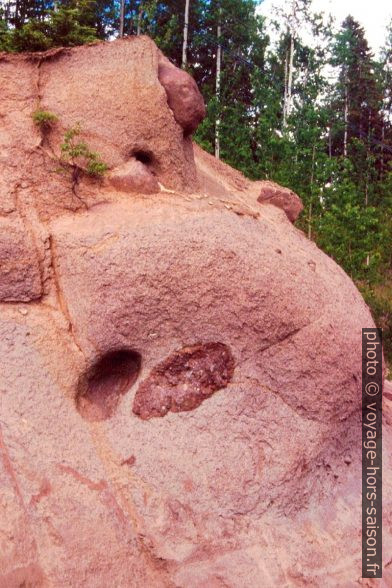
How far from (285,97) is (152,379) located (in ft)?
54.8

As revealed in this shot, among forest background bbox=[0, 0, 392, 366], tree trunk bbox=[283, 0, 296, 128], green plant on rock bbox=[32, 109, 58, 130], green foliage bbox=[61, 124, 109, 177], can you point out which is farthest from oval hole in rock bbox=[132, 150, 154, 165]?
tree trunk bbox=[283, 0, 296, 128]

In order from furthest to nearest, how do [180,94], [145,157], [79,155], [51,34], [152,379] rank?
[51,34]
[180,94]
[145,157]
[79,155]
[152,379]

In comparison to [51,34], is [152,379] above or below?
below

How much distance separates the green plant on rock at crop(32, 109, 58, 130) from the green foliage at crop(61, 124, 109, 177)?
0.13 m

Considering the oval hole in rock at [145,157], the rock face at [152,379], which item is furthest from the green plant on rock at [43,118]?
the oval hole in rock at [145,157]

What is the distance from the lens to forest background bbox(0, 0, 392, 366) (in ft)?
38.3

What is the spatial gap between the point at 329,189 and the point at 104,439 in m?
10.7

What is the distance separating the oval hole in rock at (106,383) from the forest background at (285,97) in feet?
23.9

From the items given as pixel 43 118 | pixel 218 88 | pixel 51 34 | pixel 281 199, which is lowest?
pixel 281 199

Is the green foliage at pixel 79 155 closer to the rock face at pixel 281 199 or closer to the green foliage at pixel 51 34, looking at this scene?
the rock face at pixel 281 199

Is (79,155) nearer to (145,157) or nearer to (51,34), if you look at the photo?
(145,157)

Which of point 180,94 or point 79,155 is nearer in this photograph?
point 79,155

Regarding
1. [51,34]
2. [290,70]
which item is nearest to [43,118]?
[51,34]

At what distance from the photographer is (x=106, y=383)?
13.0 feet
